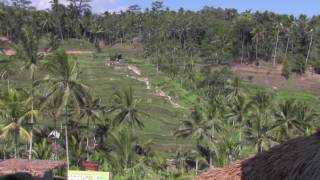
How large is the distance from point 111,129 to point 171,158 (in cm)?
541

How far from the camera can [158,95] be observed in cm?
6981

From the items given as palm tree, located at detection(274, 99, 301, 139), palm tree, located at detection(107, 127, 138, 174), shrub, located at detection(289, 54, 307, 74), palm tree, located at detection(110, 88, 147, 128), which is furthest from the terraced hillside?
shrub, located at detection(289, 54, 307, 74)

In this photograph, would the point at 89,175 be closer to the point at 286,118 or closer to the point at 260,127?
the point at 260,127

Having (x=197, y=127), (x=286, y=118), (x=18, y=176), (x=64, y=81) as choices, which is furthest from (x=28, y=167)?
(x=286, y=118)

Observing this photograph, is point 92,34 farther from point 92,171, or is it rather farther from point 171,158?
point 92,171

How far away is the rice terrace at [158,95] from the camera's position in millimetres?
34531

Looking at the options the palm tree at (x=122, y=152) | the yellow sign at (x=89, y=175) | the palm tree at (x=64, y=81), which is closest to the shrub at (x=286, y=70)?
the palm tree at (x=122, y=152)

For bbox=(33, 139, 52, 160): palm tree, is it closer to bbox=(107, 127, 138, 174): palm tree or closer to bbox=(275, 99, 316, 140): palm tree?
bbox=(107, 127, 138, 174): palm tree

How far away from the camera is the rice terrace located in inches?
1359

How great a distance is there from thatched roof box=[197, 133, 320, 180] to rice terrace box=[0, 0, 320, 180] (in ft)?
0.04

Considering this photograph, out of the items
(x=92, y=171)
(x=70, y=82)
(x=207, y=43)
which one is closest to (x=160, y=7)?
(x=207, y=43)

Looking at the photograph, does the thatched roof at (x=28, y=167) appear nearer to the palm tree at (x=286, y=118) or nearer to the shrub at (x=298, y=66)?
the palm tree at (x=286, y=118)

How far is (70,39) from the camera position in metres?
101

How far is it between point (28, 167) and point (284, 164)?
23.5 m
